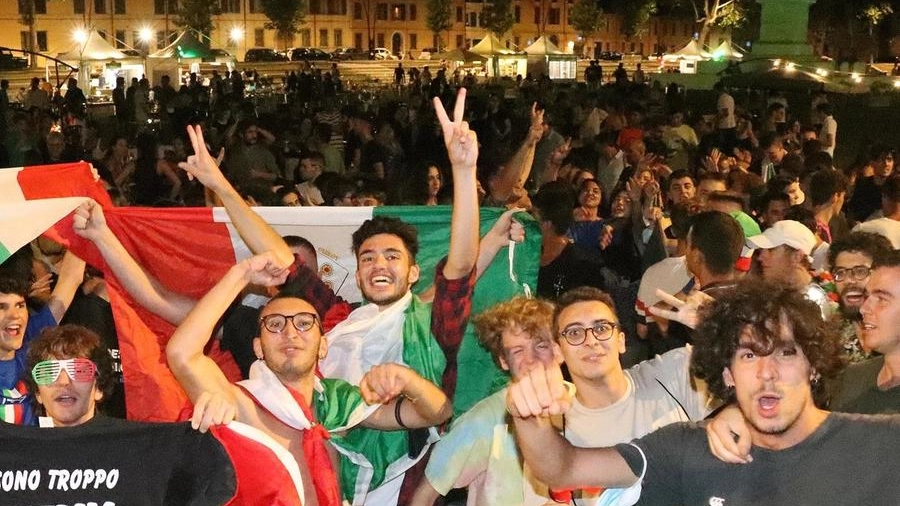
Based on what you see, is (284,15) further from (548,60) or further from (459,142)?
(459,142)

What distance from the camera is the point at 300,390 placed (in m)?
4.47

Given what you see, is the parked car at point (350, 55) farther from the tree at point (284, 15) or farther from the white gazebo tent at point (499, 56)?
the white gazebo tent at point (499, 56)

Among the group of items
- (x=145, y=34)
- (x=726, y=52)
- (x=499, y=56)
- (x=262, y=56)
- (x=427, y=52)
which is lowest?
(x=427, y=52)

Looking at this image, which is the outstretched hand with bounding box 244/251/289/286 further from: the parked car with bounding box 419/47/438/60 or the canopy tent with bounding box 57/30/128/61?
the parked car with bounding box 419/47/438/60

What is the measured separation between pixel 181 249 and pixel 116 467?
7.60 ft

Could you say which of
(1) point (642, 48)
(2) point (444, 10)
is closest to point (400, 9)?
(2) point (444, 10)

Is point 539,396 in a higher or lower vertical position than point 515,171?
higher

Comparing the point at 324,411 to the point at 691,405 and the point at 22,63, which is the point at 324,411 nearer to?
the point at 691,405

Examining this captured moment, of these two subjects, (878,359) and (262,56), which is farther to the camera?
(262,56)

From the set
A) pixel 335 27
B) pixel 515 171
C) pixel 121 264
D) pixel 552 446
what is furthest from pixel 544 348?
pixel 335 27

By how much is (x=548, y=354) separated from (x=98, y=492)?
1.67m

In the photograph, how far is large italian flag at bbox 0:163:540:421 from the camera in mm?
5578

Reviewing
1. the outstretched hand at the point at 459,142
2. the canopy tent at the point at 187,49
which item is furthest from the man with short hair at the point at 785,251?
the canopy tent at the point at 187,49

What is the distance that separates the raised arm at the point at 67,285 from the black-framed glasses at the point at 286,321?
1832 mm
